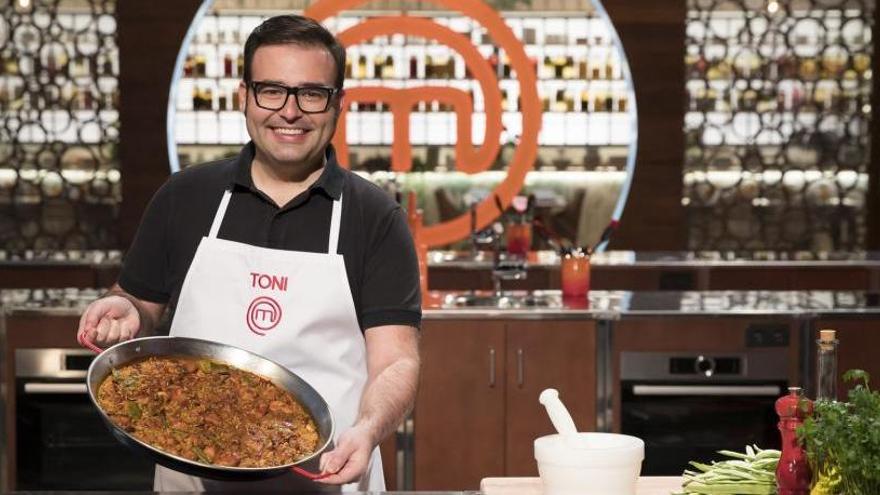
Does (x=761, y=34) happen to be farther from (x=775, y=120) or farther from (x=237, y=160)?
(x=237, y=160)

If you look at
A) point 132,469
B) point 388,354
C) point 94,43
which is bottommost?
point 132,469

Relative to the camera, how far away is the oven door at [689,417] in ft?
15.0

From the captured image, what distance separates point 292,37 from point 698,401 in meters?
2.63

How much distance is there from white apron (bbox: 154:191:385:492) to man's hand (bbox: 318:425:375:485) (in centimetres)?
42

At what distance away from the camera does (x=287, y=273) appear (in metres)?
2.55

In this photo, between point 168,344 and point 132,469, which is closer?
point 168,344

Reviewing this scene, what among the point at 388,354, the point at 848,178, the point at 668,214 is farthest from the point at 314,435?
the point at 848,178

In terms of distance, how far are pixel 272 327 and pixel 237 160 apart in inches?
12.9

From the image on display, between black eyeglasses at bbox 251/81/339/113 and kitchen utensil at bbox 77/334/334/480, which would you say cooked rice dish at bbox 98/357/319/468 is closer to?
kitchen utensil at bbox 77/334/334/480

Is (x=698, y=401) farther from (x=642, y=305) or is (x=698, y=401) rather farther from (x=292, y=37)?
(x=292, y=37)

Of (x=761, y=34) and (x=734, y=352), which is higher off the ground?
(x=761, y=34)

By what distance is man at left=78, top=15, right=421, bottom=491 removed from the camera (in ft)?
8.27

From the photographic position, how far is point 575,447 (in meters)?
2.12

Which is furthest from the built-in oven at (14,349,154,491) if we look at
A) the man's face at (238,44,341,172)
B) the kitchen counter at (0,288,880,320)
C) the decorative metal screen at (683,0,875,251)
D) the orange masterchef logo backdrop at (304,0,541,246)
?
the decorative metal screen at (683,0,875,251)
